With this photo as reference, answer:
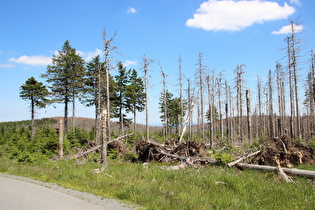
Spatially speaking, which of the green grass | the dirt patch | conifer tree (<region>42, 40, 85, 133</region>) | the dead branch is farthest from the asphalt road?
conifer tree (<region>42, 40, 85, 133</region>)

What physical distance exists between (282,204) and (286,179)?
131 inches

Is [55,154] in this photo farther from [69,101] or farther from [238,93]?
[238,93]

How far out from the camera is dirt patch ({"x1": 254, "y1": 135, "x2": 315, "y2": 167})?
13594mm

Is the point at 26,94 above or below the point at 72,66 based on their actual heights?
below

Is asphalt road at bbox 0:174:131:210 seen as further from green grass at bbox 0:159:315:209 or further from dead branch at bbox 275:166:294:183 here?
dead branch at bbox 275:166:294:183

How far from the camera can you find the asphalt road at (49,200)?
6.22 meters

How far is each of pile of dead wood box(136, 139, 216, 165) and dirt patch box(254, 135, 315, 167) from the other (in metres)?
3.70

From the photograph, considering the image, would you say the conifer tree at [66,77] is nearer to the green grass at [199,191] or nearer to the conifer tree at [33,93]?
the conifer tree at [33,93]

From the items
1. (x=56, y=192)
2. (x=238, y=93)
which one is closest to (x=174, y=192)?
(x=56, y=192)

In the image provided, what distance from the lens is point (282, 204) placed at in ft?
21.7

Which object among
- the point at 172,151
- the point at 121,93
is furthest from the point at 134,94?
the point at 172,151

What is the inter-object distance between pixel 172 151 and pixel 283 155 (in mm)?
7144

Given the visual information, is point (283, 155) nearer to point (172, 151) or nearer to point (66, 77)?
point (172, 151)

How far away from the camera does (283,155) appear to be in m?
13.8
